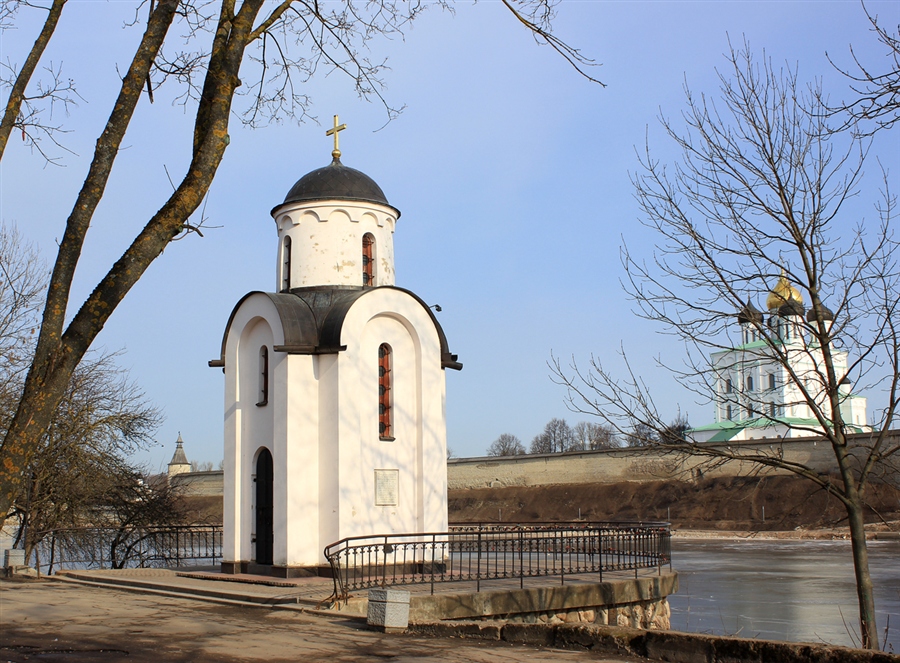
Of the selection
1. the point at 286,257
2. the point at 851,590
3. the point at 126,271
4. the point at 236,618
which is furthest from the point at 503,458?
the point at 126,271

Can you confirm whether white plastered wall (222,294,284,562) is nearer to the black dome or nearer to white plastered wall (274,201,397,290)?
white plastered wall (274,201,397,290)

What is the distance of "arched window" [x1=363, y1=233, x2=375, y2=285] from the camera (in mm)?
17438

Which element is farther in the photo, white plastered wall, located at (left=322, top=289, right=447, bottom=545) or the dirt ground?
the dirt ground

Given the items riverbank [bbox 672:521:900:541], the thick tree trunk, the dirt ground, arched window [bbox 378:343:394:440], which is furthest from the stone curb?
the dirt ground

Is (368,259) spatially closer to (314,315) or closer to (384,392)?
(314,315)

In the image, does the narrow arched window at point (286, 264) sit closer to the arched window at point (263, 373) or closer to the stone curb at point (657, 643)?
the arched window at point (263, 373)

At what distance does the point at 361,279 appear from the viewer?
676 inches

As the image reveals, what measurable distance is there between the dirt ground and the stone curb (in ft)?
118

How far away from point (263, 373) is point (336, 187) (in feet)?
12.7

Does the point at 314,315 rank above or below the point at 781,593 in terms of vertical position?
above

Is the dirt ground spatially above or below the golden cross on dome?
below

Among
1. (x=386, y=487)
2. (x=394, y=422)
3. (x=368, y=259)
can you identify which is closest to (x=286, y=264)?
(x=368, y=259)

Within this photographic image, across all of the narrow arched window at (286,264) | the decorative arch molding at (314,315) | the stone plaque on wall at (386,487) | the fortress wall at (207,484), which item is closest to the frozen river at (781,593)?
the stone plaque on wall at (386,487)

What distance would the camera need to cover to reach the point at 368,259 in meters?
17.5
